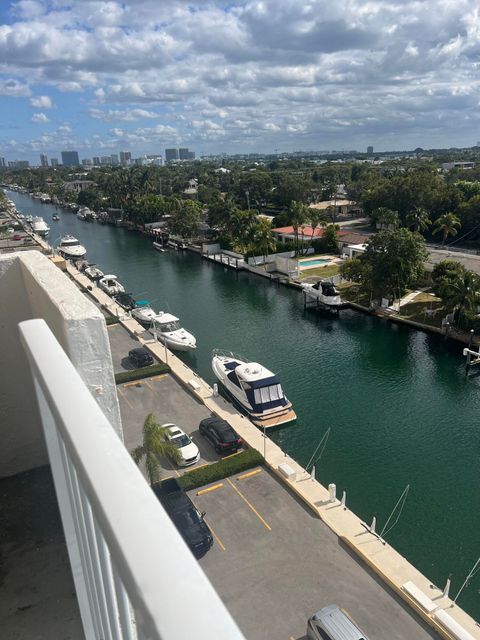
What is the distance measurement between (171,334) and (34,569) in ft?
86.6

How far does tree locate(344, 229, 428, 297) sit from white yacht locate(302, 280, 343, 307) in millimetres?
2626

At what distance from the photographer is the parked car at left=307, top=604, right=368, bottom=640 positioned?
10.6 metres

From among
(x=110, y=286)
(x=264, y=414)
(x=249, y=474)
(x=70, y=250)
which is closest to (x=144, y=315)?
(x=110, y=286)

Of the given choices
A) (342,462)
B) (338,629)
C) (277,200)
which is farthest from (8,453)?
(277,200)

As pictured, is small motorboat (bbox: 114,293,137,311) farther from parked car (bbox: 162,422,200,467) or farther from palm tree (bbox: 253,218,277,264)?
parked car (bbox: 162,422,200,467)

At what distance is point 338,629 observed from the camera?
35.1 ft

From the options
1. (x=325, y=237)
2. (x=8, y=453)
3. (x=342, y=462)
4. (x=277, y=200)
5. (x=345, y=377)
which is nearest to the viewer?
(x=8, y=453)

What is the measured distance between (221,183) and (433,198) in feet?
262

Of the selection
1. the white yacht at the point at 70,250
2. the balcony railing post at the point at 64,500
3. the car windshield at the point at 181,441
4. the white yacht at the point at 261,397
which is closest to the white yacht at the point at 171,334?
the white yacht at the point at 261,397

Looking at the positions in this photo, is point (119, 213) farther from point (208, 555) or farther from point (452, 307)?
point (208, 555)

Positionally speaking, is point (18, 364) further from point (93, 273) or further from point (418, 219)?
point (418, 219)

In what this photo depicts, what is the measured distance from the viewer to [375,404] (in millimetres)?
24297

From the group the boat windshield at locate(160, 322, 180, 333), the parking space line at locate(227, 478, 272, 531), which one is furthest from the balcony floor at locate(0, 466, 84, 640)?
the boat windshield at locate(160, 322, 180, 333)

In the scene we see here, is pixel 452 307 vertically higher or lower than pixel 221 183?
lower
